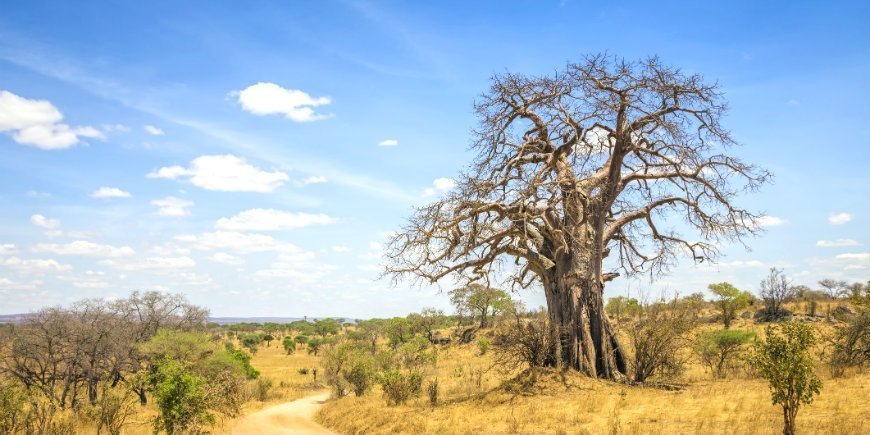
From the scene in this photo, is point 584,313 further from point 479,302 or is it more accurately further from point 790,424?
point 479,302

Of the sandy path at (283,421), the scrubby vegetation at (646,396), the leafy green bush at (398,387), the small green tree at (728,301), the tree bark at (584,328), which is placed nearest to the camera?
the scrubby vegetation at (646,396)

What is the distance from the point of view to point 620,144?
13.9 metres

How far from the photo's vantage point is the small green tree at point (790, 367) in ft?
27.2

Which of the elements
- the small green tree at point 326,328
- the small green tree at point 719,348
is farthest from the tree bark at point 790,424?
the small green tree at point 326,328

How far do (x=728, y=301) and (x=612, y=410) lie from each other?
30321 mm

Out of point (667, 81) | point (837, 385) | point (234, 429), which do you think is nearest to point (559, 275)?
point (667, 81)

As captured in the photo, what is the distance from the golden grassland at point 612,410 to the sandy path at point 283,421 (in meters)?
0.78

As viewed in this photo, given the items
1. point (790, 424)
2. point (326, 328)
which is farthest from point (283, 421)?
point (326, 328)

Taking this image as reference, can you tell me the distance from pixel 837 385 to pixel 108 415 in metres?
16.1

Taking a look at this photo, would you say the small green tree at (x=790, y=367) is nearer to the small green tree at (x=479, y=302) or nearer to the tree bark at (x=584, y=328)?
the tree bark at (x=584, y=328)

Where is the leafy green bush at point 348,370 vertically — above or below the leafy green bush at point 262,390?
above

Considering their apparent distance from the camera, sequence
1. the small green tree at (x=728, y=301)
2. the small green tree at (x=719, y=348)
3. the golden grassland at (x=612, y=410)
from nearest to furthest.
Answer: the golden grassland at (x=612, y=410), the small green tree at (x=719, y=348), the small green tree at (x=728, y=301)

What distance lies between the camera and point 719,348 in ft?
68.2

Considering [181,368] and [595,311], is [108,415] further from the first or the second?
[595,311]
